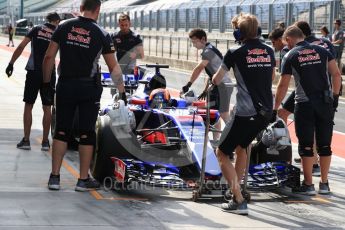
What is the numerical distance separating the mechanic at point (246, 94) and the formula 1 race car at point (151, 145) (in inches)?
17.5

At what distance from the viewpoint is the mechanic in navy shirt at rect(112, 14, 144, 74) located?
12.9 meters

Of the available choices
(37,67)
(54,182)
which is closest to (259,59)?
(54,182)

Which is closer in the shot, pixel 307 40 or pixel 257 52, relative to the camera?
pixel 257 52

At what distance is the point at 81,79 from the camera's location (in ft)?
27.6

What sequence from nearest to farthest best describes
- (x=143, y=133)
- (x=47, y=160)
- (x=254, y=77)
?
(x=254, y=77) < (x=143, y=133) < (x=47, y=160)

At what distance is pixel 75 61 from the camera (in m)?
8.36

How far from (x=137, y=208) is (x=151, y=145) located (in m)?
1.36

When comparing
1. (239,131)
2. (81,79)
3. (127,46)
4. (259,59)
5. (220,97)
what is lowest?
(239,131)

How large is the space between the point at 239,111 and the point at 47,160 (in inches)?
135

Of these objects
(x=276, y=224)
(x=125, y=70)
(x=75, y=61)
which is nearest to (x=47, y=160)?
(x=75, y=61)

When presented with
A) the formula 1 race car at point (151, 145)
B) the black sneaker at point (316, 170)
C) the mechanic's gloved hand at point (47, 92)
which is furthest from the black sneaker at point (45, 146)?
the black sneaker at point (316, 170)

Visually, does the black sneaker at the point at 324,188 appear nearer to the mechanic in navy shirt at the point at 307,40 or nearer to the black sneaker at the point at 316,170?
the black sneaker at the point at 316,170

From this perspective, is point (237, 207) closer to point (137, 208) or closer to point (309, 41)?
point (137, 208)

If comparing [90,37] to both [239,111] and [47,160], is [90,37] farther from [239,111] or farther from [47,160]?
[47,160]
